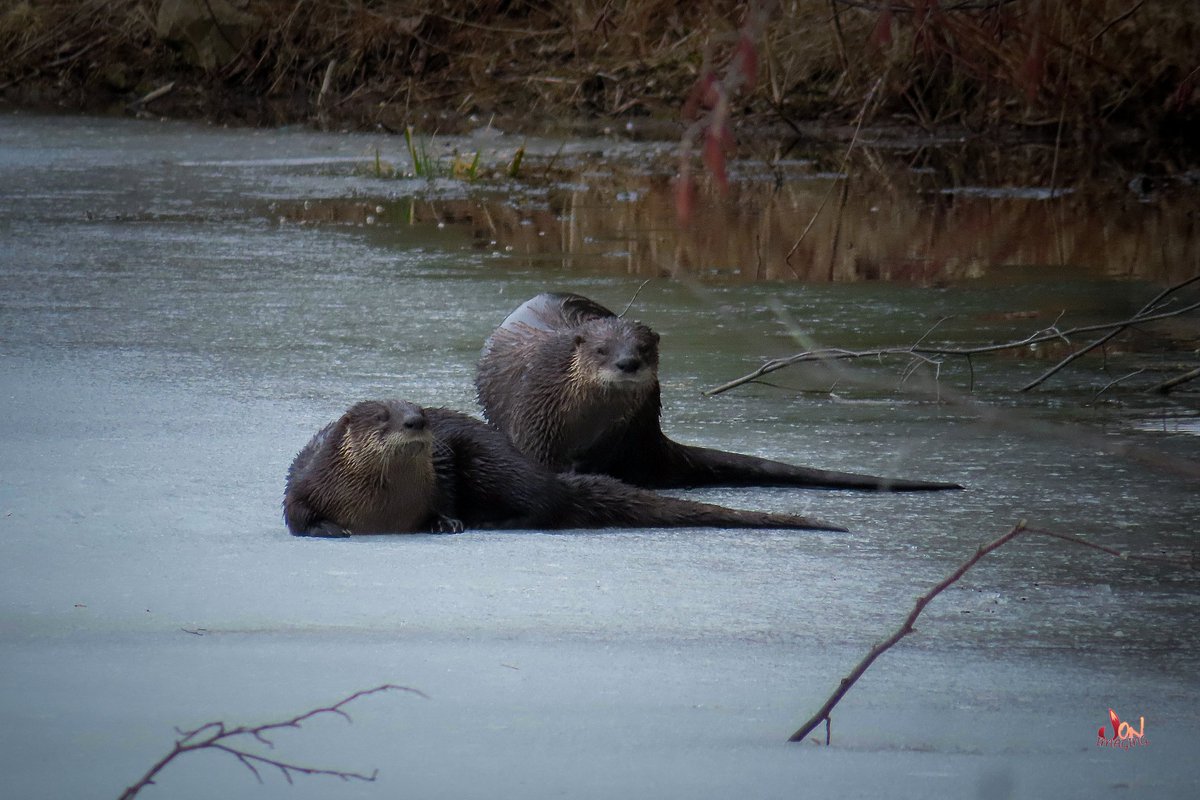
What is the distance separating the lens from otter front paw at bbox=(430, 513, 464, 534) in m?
3.21

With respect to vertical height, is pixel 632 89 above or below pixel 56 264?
above

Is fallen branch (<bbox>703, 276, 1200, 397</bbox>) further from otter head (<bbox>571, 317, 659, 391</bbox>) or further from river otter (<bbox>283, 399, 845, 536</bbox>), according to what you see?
river otter (<bbox>283, 399, 845, 536</bbox>)

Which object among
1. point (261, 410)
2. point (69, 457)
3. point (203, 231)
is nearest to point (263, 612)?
point (69, 457)

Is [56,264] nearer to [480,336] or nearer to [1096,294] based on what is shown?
[480,336]

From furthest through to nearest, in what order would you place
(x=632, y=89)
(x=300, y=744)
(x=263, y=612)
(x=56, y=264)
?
(x=632, y=89)
(x=56, y=264)
(x=263, y=612)
(x=300, y=744)

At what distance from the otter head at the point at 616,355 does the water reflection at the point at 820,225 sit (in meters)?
→ 1.85

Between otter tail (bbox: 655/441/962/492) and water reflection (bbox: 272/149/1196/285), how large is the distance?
209 centimetres

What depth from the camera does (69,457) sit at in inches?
137

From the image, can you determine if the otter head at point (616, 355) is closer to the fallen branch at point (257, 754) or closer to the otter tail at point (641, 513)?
the otter tail at point (641, 513)

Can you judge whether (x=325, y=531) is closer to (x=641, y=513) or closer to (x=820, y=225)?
(x=641, y=513)

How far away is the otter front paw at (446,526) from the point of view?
3.21 m

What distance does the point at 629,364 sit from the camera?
3664 mm

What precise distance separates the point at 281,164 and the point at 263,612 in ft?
27.8

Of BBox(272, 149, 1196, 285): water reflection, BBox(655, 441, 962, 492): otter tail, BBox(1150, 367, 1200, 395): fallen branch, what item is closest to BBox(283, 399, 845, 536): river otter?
BBox(655, 441, 962, 492): otter tail
